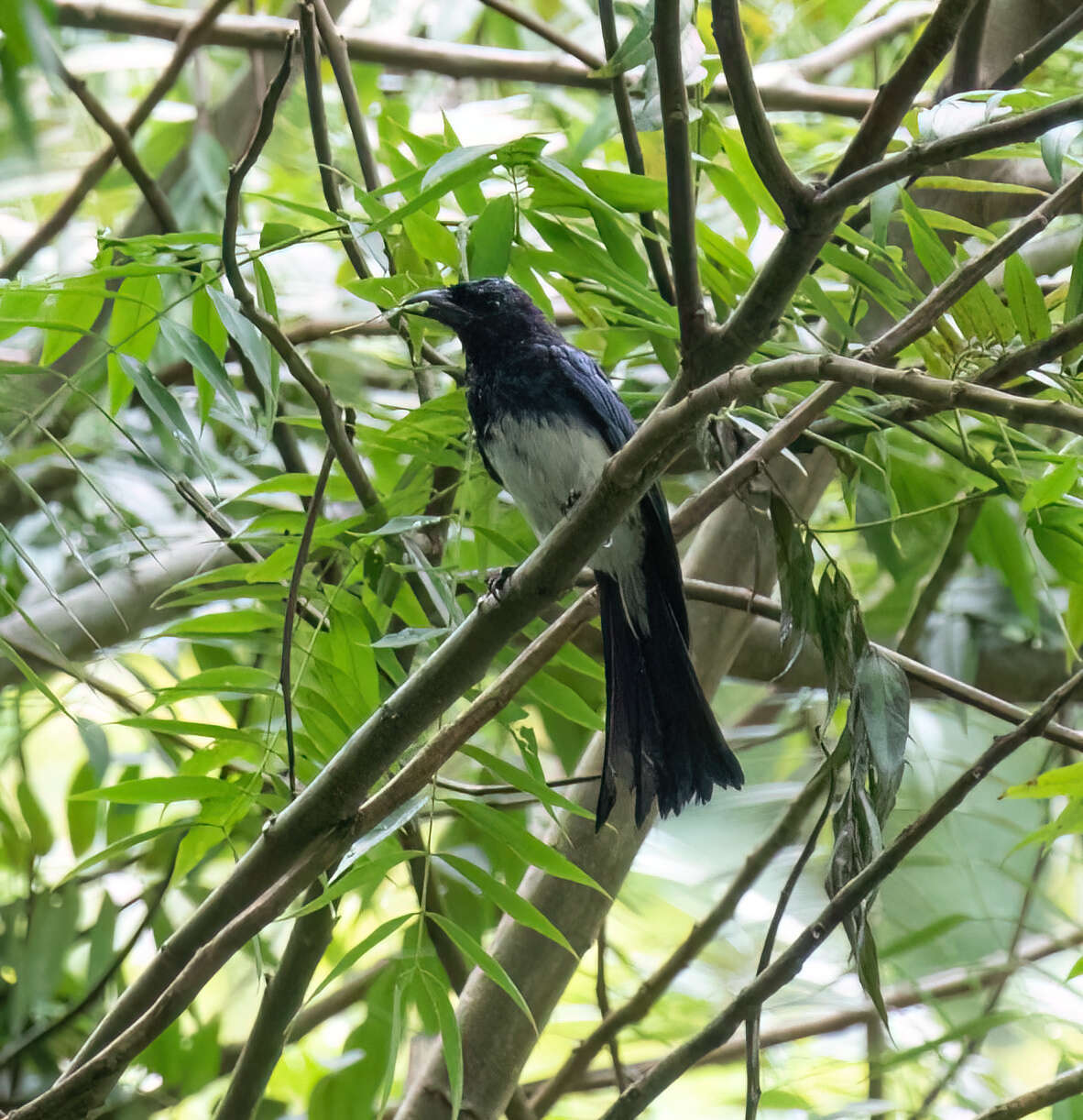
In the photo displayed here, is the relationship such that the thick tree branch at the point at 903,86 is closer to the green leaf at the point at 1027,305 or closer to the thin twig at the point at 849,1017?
the green leaf at the point at 1027,305

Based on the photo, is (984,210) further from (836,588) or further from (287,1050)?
(287,1050)

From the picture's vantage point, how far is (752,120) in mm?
1074

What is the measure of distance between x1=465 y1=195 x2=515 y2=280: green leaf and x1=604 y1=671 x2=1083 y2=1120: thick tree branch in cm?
80

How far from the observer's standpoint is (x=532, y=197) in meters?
1.55

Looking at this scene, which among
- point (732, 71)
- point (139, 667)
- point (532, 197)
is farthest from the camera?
point (139, 667)

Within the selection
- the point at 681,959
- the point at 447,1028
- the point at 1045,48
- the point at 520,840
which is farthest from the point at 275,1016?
the point at 1045,48

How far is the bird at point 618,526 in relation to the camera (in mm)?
1802

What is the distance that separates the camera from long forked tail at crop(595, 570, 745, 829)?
1784 millimetres

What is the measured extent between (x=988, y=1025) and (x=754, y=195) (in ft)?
3.69

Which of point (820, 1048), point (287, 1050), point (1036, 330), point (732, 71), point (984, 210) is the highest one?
point (984, 210)

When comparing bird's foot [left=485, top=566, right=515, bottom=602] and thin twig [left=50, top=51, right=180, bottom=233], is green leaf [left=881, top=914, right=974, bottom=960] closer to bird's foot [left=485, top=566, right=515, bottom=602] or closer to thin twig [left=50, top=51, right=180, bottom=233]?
bird's foot [left=485, top=566, right=515, bottom=602]

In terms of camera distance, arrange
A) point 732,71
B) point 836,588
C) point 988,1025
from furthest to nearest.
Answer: point 988,1025 → point 836,588 → point 732,71

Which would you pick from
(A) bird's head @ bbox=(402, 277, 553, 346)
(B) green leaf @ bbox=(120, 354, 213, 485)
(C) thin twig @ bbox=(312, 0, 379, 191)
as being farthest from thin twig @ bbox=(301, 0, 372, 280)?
(B) green leaf @ bbox=(120, 354, 213, 485)

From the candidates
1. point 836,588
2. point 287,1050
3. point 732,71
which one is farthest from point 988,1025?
point 287,1050
